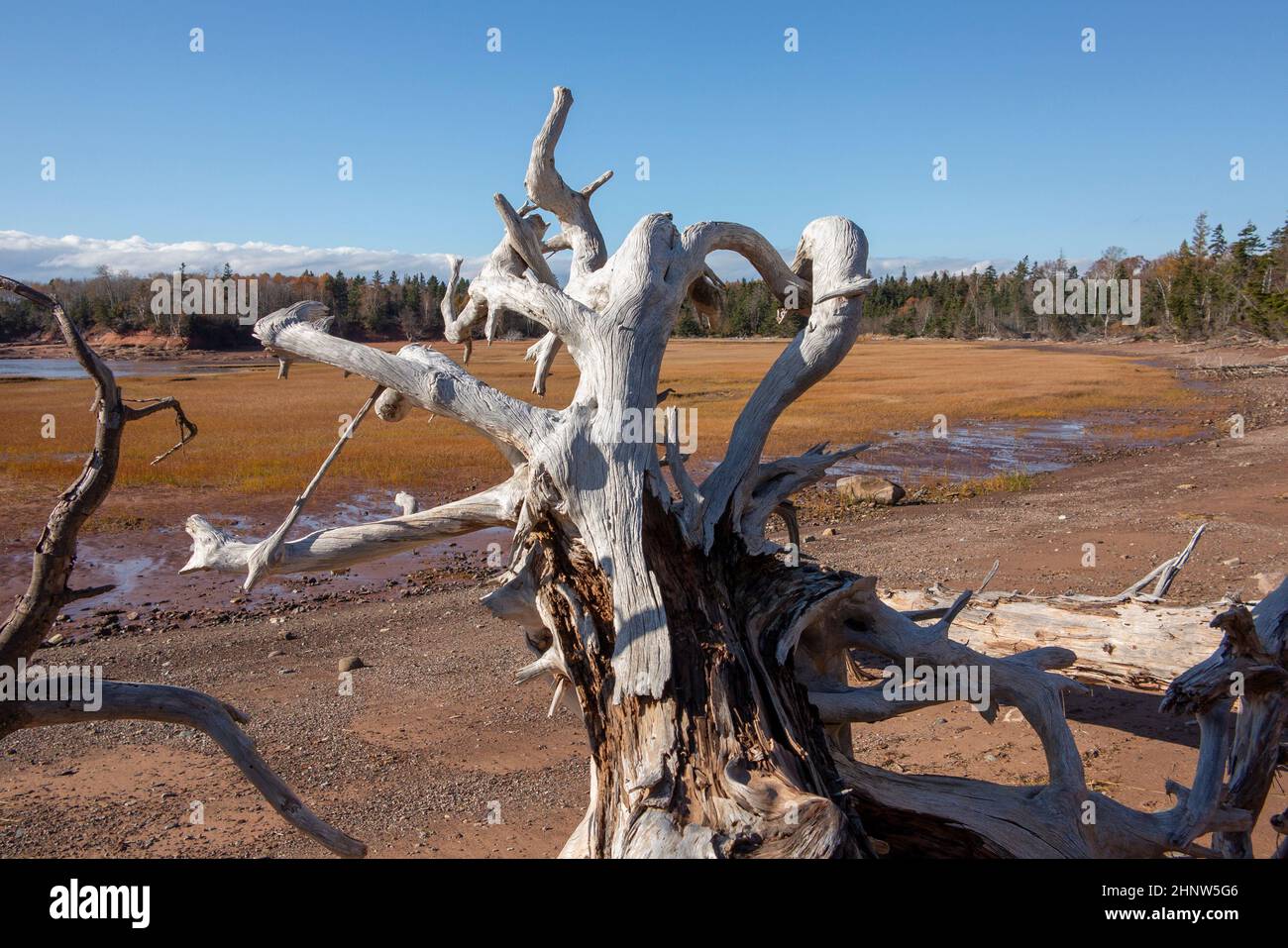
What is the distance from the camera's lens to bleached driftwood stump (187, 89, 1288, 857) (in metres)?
3.71

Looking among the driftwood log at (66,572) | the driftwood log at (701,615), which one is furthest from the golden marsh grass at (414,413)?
the driftwood log at (66,572)

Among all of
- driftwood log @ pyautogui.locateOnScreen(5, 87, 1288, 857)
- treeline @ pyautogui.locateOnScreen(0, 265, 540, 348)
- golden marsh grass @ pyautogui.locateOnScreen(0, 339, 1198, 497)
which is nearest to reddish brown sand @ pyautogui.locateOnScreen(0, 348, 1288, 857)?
driftwood log @ pyautogui.locateOnScreen(5, 87, 1288, 857)

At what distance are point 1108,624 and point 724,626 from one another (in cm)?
442

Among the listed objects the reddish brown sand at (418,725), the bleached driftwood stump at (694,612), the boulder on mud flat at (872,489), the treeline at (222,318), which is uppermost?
the treeline at (222,318)

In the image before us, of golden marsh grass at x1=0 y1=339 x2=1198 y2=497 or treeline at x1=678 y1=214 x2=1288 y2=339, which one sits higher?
treeline at x1=678 y1=214 x2=1288 y2=339

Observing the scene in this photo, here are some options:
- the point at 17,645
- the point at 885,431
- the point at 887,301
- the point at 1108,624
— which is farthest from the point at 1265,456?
the point at 887,301

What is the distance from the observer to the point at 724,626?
411 centimetres

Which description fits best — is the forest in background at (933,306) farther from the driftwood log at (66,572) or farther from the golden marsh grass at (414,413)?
the driftwood log at (66,572)

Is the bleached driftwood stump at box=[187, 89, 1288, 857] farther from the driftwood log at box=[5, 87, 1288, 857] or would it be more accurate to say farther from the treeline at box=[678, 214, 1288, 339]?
the treeline at box=[678, 214, 1288, 339]

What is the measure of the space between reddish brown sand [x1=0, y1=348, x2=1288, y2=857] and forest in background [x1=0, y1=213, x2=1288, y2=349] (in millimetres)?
40685

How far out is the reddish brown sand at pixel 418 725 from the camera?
6.66 m

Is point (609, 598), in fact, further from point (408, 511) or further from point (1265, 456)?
point (1265, 456)

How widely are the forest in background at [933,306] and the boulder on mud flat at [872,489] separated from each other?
35.2 m

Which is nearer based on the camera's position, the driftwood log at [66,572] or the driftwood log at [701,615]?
the driftwood log at [66,572]
